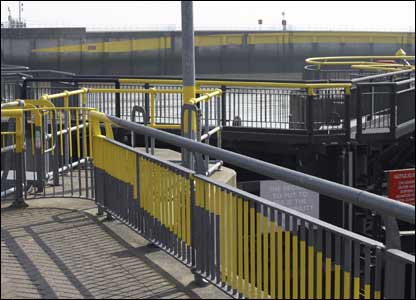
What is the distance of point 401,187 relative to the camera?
13594 millimetres

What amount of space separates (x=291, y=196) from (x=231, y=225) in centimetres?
630

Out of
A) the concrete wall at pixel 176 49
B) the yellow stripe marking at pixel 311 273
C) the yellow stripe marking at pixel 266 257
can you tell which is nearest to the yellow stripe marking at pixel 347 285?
the yellow stripe marking at pixel 311 273

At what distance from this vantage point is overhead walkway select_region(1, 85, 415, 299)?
4.30 m

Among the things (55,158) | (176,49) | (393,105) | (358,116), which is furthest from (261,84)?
(176,49)

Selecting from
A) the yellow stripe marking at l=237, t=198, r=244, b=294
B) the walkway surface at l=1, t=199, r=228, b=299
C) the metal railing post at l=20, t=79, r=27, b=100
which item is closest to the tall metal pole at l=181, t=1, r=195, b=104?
the walkway surface at l=1, t=199, r=228, b=299

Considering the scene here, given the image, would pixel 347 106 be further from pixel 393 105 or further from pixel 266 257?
pixel 266 257

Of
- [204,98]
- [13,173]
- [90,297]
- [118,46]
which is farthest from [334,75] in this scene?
[118,46]

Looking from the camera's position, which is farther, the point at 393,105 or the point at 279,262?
the point at 393,105

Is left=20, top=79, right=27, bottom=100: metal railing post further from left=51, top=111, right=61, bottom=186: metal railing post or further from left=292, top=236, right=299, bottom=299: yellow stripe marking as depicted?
left=292, top=236, right=299, bottom=299: yellow stripe marking

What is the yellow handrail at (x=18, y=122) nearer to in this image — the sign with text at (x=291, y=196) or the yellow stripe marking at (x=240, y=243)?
→ the yellow stripe marking at (x=240, y=243)

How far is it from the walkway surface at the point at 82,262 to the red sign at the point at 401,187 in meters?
6.89

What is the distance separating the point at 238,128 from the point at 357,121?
2.27 metres

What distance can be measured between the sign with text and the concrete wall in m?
31.0

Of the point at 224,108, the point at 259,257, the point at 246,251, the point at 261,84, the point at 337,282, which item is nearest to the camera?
the point at 337,282
